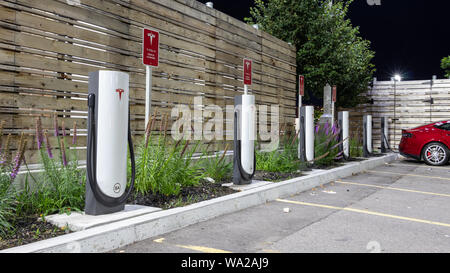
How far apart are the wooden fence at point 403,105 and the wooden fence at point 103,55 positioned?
30.4 ft

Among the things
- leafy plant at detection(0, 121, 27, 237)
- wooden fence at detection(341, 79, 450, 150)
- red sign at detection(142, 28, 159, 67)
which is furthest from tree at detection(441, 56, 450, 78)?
leafy plant at detection(0, 121, 27, 237)

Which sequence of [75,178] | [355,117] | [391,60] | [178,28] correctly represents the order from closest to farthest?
[75,178] → [178,28] → [355,117] → [391,60]

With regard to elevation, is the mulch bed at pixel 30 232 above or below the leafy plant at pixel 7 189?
below

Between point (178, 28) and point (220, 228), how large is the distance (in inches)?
197

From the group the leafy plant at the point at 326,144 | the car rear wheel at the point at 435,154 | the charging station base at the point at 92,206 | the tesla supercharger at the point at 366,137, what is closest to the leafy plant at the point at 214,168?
the charging station base at the point at 92,206

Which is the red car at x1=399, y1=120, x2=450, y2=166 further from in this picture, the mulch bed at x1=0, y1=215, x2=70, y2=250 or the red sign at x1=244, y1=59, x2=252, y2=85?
the mulch bed at x1=0, y1=215, x2=70, y2=250

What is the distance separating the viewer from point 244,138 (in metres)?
6.03

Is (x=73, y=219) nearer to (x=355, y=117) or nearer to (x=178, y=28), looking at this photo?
(x=178, y=28)

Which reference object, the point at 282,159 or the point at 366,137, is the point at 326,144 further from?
the point at 366,137

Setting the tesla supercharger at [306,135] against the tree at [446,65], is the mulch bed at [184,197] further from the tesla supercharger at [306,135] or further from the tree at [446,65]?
the tree at [446,65]

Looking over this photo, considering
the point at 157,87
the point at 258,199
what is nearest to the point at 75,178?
the point at 258,199

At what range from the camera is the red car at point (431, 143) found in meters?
11.4

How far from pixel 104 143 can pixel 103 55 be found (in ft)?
9.43
